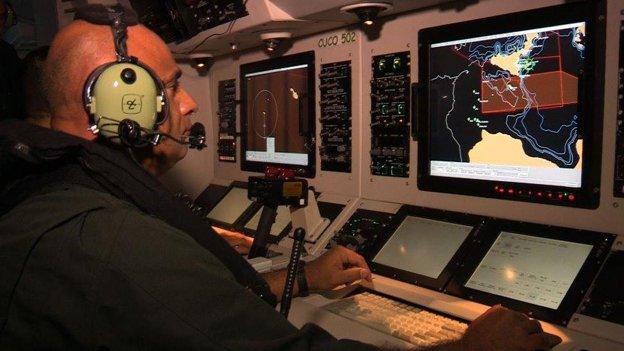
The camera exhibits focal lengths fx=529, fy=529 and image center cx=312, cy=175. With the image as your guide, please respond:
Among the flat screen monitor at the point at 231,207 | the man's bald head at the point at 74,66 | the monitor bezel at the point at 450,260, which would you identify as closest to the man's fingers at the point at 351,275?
the monitor bezel at the point at 450,260

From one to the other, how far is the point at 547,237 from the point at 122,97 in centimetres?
123

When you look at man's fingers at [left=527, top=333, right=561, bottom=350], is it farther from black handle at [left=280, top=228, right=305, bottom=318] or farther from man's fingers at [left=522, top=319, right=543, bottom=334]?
black handle at [left=280, top=228, right=305, bottom=318]

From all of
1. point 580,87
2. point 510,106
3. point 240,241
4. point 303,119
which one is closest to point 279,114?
point 303,119

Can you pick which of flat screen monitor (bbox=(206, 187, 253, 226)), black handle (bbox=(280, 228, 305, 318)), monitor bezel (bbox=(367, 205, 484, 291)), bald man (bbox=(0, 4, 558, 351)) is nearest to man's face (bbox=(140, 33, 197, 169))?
bald man (bbox=(0, 4, 558, 351))

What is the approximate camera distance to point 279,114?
2.65 meters

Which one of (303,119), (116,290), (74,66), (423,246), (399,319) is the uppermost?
(74,66)

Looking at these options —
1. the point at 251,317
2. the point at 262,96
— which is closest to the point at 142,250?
the point at 251,317

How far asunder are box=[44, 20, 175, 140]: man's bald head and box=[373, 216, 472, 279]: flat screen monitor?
1058 mm

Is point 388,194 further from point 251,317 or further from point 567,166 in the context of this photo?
point 251,317

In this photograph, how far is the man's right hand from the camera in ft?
3.66

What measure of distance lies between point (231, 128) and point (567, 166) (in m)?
1.94

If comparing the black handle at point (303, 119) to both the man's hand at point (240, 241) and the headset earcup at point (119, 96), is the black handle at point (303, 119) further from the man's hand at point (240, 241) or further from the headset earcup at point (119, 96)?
the headset earcup at point (119, 96)

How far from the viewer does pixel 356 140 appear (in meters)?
2.25

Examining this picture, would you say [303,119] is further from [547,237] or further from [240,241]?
[547,237]
